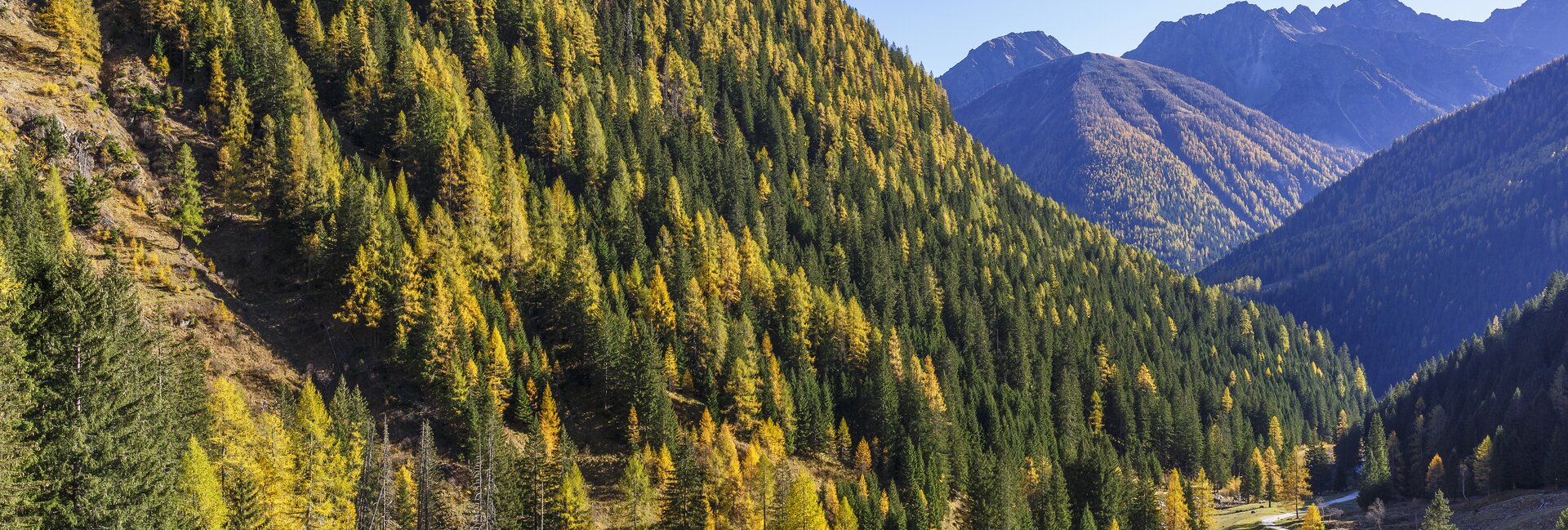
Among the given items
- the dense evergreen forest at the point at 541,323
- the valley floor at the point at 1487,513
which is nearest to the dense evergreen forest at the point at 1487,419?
the valley floor at the point at 1487,513

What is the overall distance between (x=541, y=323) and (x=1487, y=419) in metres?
146

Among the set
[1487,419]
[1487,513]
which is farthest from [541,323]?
[1487,419]

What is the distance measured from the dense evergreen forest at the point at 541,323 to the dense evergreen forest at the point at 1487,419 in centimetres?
1812

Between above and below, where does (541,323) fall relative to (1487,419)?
above

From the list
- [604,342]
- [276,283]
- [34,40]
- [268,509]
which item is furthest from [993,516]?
[34,40]

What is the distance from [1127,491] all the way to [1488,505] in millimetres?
47185

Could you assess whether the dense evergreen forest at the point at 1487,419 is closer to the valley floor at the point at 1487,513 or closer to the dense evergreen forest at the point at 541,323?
the valley floor at the point at 1487,513

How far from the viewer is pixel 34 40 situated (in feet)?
246

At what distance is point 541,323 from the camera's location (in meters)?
84.3

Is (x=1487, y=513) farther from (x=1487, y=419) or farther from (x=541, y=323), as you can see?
(x=541, y=323)

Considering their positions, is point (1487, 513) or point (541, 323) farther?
point (1487, 513)

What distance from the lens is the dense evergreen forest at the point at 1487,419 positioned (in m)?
108

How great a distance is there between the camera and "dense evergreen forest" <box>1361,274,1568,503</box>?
108m

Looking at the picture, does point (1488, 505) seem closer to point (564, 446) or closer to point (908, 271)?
point (908, 271)
